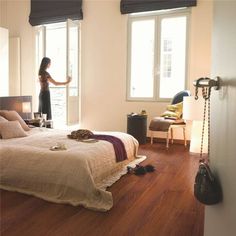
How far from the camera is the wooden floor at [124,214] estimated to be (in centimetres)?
195

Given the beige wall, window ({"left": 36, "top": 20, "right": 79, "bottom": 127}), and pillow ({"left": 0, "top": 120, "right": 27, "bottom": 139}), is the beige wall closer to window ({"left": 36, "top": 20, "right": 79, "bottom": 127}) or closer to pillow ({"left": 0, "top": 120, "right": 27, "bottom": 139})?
window ({"left": 36, "top": 20, "right": 79, "bottom": 127})

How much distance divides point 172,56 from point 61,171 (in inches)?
141

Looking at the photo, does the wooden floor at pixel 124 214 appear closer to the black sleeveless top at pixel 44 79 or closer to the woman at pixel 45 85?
the woman at pixel 45 85

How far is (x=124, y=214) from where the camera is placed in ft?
7.25

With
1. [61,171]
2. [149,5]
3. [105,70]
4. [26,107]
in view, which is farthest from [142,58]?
[61,171]

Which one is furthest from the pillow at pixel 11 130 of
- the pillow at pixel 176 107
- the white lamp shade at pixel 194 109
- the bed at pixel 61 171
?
the pillow at pixel 176 107

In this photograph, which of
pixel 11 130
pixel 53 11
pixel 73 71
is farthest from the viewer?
pixel 53 11

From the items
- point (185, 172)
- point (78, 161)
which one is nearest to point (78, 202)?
point (78, 161)

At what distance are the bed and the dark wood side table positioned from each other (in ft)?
6.66

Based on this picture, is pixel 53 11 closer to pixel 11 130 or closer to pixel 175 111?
pixel 175 111

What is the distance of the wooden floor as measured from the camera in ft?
6.40

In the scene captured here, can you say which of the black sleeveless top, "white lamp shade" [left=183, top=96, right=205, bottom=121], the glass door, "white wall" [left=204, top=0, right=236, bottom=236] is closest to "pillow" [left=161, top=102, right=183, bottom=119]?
"white lamp shade" [left=183, top=96, right=205, bottom=121]

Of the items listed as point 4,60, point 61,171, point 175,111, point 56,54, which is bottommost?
point 61,171

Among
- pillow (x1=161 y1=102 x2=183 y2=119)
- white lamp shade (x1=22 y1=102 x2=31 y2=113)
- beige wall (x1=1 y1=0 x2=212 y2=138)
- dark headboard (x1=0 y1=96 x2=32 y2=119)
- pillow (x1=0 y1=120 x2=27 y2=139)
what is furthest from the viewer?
beige wall (x1=1 y1=0 x2=212 y2=138)
